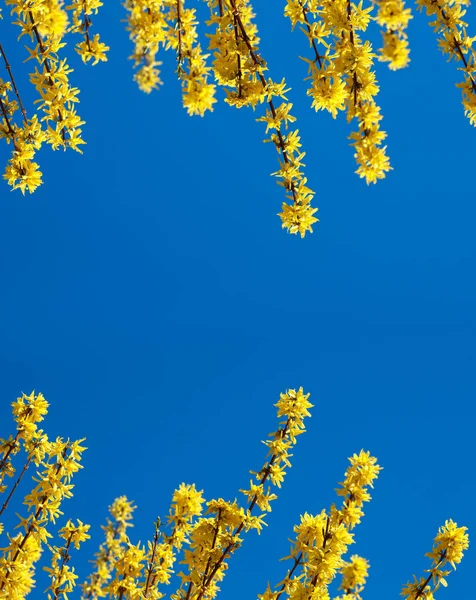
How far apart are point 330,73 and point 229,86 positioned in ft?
2.48

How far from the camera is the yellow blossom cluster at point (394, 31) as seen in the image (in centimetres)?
302

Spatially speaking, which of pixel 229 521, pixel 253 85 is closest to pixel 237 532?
pixel 229 521

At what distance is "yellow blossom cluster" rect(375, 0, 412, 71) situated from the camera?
3016 mm

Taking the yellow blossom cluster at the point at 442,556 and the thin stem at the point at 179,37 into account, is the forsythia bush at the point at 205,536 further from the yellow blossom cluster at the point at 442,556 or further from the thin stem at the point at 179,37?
the thin stem at the point at 179,37

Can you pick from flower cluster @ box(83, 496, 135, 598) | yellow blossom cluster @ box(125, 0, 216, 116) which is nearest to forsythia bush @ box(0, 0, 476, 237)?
yellow blossom cluster @ box(125, 0, 216, 116)

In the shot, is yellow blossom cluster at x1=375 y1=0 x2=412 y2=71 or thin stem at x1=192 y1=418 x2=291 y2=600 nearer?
yellow blossom cluster at x1=375 y1=0 x2=412 y2=71

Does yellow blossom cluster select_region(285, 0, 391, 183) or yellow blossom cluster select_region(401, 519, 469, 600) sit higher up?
yellow blossom cluster select_region(285, 0, 391, 183)

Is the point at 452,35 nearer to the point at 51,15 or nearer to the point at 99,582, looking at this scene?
the point at 51,15

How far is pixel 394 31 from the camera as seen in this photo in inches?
124

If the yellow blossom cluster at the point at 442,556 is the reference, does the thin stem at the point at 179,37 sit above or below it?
above

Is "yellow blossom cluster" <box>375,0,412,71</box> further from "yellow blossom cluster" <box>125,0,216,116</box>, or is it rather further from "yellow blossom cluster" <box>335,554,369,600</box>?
"yellow blossom cluster" <box>335,554,369,600</box>

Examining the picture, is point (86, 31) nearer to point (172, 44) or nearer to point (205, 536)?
point (172, 44)

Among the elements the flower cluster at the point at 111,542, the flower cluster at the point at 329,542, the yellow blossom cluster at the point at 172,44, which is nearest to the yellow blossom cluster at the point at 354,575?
the flower cluster at the point at 329,542

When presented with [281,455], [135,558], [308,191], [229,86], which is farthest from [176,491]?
[229,86]
